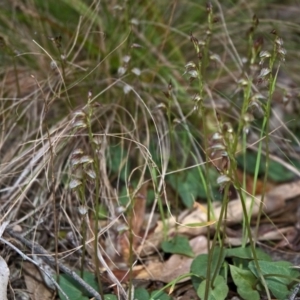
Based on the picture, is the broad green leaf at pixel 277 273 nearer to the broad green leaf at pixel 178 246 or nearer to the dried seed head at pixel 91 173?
the broad green leaf at pixel 178 246

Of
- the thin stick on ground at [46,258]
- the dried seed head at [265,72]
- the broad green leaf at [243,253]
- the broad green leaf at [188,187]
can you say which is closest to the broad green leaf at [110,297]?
the thin stick on ground at [46,258]

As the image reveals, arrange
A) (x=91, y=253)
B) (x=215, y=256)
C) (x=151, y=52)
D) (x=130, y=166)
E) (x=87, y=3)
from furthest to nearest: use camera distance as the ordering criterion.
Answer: (x=87, y=3) → (x=151, y=52) → (x=130, y=166) → (x=91, y=253) → (x=215, y=256)

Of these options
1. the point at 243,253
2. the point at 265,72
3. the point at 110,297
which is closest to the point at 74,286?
the point at 110,297

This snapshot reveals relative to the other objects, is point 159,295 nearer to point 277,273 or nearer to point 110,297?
point 110,297

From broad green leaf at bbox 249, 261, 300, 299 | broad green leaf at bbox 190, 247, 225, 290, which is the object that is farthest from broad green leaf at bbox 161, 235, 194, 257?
broad green leaf at bbox 249, 261, 300, 299

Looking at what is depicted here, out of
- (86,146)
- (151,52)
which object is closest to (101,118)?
(86,146)

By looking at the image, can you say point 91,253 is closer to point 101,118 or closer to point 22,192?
point 22,192

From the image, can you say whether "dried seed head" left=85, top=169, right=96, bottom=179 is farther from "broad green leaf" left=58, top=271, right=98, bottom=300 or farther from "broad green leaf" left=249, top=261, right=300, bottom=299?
"broad green leaf" left=249, top=261, right=300, bottom=299
